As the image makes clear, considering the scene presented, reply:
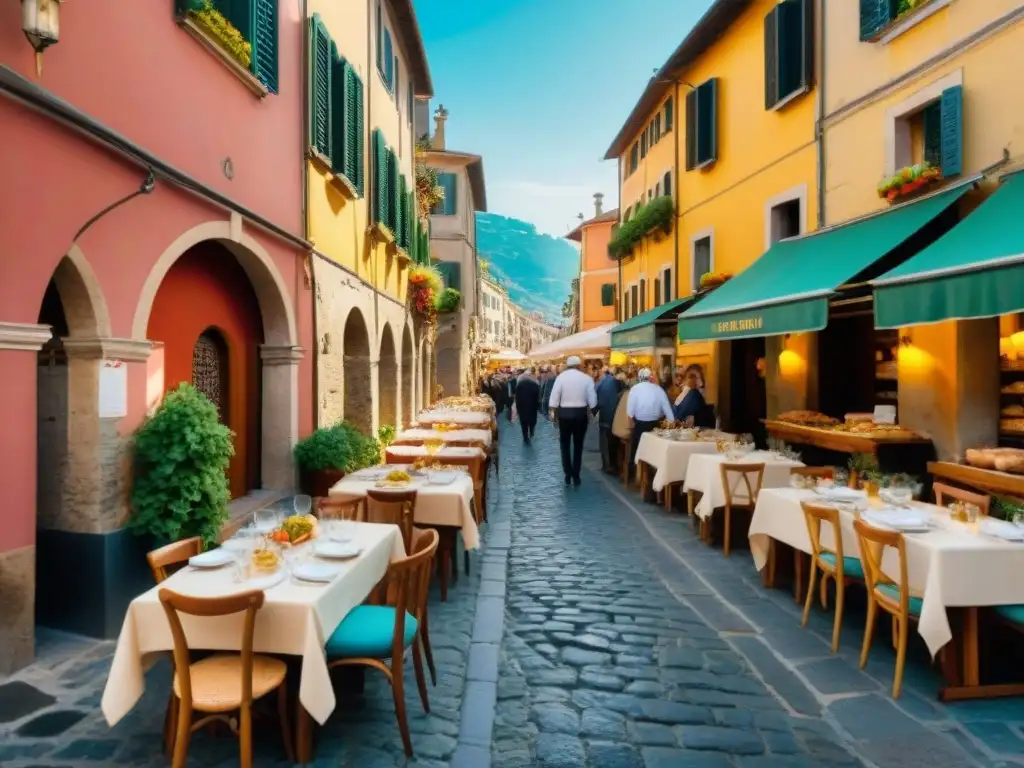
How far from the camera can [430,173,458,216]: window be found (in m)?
27.8

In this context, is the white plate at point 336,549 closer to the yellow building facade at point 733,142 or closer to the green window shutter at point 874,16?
the green window shutter at point 874,16

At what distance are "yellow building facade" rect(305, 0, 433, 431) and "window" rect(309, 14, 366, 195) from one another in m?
0.01

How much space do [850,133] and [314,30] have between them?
7017 mm

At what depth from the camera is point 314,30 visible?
29.6 feet

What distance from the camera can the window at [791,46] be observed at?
10766 mm

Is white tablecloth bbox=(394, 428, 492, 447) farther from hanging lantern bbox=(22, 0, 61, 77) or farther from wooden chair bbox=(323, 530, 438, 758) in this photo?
hanging lantern bbox=(22, 0, 61, 77)

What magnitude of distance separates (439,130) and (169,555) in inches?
1131

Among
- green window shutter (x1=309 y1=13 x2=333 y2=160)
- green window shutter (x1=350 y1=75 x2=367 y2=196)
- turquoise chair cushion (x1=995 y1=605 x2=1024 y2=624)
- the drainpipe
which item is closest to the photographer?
turquoise chair cushion (x1=995 y1=605 x2=1024 y2=624)

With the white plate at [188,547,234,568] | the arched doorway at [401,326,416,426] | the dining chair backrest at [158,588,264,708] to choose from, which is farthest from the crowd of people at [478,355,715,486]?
the dining chair backrest at [158,588,264,708]

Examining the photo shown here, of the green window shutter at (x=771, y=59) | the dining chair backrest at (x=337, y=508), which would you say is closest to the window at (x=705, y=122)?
the green window shutter at (x=771, y=59)

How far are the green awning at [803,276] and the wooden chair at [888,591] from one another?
3358 mm

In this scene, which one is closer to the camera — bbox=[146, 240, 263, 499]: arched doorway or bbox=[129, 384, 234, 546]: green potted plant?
bbox=[129, 384, 234, 546]: green potted plant

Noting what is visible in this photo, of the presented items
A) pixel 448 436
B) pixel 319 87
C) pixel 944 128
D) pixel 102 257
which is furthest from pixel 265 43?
pixel 944 128

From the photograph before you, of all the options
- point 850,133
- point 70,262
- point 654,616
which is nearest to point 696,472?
point 654,616
